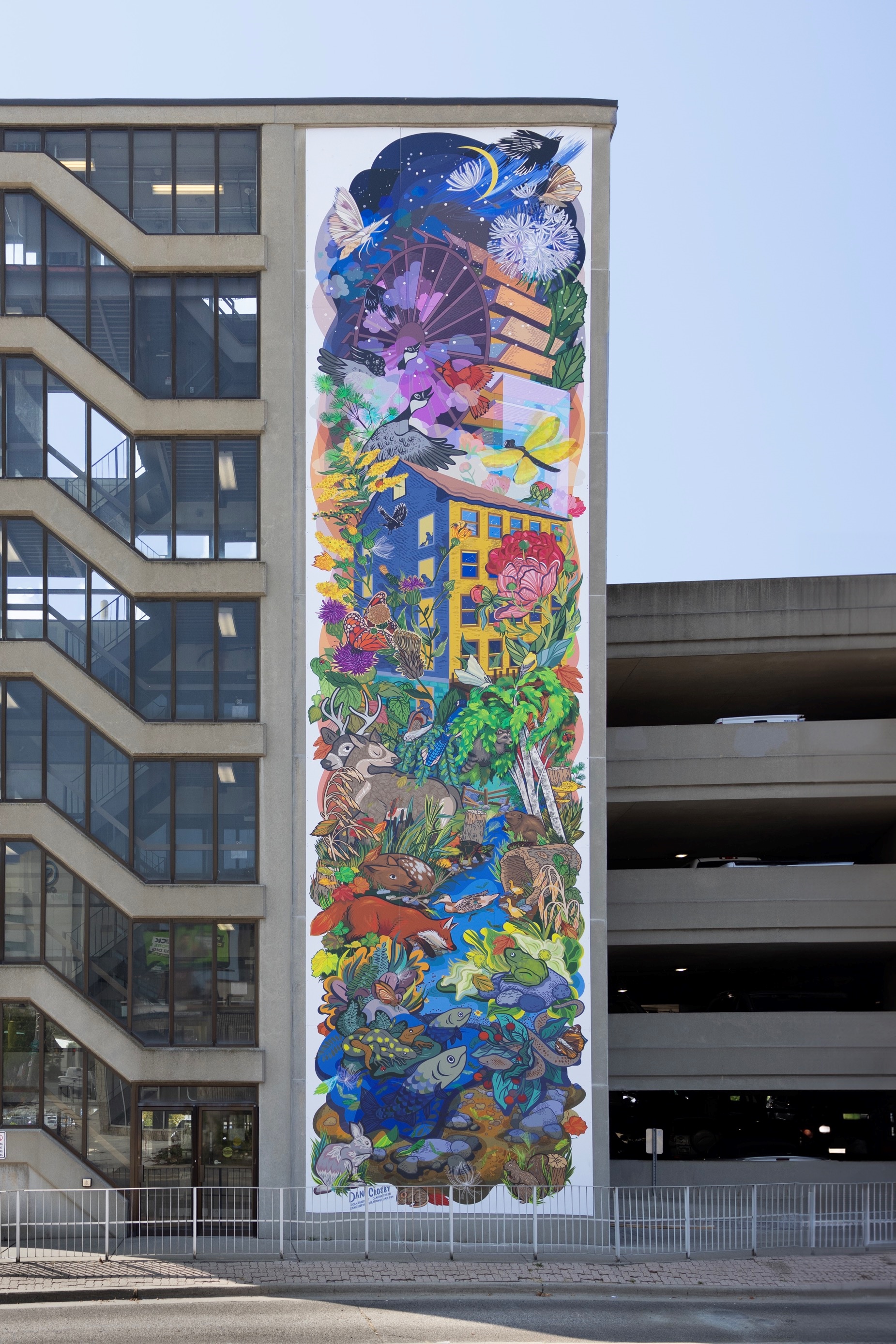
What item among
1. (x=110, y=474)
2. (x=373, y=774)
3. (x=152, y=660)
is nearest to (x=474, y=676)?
(x=373, y=774)

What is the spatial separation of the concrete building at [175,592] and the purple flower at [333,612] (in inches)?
10.0

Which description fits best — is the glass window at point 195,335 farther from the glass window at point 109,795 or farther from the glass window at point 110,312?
the glass window at point 109,795

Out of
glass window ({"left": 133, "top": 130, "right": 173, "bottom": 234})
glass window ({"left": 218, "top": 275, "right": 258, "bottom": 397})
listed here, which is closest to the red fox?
glass window ({"left": 218, "top": 275, "right": 258, "bottom": 397})

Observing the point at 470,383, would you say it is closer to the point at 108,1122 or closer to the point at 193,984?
the point at 193,984

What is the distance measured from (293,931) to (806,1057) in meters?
12.6

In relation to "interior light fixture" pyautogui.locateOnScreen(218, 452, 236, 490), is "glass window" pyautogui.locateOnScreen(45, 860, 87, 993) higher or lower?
lower

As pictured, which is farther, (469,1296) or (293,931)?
(293,931)

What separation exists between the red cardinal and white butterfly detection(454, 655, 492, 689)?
5.27 m

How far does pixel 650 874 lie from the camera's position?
2875cm

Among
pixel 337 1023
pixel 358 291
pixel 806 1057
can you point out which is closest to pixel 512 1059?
pixel 337 1023

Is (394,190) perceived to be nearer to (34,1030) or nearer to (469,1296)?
(34,1030)

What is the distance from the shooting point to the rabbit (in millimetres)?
23906

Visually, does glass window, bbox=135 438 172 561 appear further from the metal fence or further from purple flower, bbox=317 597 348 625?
the metal fence

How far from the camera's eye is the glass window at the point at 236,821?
2517 centimetres
